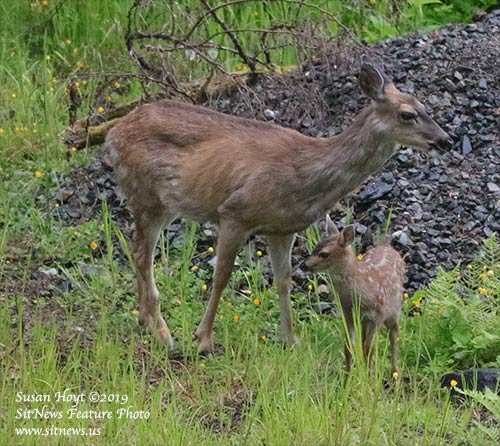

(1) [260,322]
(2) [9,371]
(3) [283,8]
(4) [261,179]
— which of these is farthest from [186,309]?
(3) [283,8]

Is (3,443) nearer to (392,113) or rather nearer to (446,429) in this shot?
(446,429)

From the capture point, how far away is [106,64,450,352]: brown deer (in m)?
8.15

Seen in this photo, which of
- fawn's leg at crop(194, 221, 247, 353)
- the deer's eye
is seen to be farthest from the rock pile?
the deer's eye

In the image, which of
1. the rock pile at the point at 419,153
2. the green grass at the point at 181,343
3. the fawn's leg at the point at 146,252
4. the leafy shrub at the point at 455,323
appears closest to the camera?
the green grass at the point at 181,343

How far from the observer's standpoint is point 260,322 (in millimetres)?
8734

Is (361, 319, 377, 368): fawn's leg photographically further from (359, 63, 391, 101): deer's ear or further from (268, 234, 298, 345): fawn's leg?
(359, 63, 391, 101): deer's ear

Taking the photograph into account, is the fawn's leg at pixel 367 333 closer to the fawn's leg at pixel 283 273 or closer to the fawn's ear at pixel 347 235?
the fawn's ear at pixel 347 235

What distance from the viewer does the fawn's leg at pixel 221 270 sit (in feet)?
27.5

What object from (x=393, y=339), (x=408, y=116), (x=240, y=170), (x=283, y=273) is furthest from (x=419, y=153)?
(x=393, y=339)

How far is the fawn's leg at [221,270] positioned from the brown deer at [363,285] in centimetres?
64

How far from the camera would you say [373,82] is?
814 cm

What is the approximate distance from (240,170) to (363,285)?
1.20 metres

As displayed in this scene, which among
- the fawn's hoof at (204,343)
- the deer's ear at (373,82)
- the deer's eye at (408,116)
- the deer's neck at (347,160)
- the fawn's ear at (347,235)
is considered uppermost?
the deer's ear at (373,82)

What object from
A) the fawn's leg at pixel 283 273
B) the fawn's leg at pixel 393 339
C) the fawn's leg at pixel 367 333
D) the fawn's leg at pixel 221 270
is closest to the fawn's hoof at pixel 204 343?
the fawn's leg at pixel 221 270
